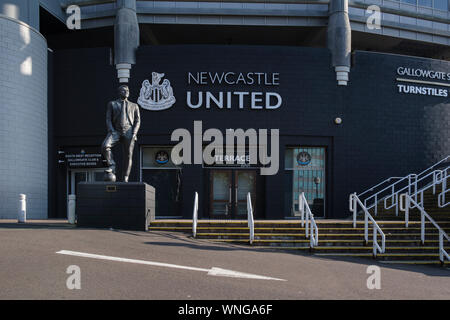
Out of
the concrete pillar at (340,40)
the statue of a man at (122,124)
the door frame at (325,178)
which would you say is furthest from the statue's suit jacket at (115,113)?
the concrete pillar at (340,40)

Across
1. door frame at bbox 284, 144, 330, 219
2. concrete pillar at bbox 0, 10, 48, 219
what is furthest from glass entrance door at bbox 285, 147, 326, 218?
concrete pillar at bbox 0, 10, 48, 219

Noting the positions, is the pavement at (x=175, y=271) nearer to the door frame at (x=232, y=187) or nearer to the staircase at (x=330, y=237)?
the staircase at (x=330, y=237)

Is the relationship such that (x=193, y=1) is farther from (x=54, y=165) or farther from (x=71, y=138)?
(x=54, y=165)

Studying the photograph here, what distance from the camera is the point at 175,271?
6840 mm

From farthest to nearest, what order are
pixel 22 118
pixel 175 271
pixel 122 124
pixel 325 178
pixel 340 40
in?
pixel 325 178
pixel 340 40
pixel 22 118
pixel 122 124
pixel 175 271

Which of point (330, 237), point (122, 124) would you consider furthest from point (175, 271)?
point (122, 124)

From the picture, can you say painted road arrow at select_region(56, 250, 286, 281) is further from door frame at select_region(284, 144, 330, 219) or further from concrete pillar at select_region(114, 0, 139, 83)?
door frame at select_region(284, 144, 330, 219)

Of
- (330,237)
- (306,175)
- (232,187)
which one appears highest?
(306,175)

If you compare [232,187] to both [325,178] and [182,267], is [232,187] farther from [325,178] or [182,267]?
[182,267]

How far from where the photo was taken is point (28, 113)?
51.3 ft

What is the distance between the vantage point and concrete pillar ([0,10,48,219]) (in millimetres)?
14766

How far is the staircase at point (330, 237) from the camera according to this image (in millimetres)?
10273

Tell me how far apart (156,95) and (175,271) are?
10.9 meters

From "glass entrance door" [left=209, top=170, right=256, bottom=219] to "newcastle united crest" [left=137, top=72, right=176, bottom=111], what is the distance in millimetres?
3277
